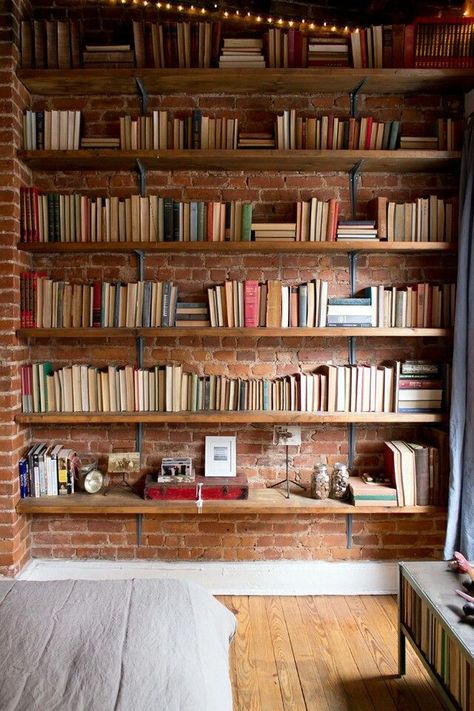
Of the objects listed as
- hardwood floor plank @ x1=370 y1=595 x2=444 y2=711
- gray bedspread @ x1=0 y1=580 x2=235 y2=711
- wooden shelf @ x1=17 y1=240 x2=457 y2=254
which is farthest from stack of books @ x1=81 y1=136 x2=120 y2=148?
hardwood floor plank @ x1=370 y1=595 x2=444 y2=711

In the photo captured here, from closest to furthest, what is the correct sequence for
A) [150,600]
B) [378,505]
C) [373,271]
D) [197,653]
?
1. [197,653]
2. [150,600]
3. [378,505]
4. [373,271]

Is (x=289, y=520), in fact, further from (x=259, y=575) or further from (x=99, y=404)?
(x=99, y=404)

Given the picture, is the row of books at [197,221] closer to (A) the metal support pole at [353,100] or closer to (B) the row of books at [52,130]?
(B) the row of books at [52,130]

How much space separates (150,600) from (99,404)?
1341 mm

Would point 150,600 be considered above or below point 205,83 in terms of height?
below

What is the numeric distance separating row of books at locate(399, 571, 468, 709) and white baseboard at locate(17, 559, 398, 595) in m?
0.81

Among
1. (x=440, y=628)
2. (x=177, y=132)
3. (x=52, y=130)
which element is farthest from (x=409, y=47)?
(x=440, y=628)

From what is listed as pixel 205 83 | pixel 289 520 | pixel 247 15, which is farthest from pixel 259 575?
pixel 247 15

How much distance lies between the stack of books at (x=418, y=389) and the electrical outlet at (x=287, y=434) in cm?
55

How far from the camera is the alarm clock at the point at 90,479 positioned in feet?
10.1

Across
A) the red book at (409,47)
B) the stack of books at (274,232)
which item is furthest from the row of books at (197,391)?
the red book at (409,47)

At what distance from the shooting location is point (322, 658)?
2.54 metres

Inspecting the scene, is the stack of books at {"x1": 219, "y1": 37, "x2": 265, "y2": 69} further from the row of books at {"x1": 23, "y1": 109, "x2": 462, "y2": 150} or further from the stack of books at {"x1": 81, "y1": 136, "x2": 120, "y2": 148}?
the stack of books at {"x1": 81, "y1": 136, "x2": 120, "y2": 148}

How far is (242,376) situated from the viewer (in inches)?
126
